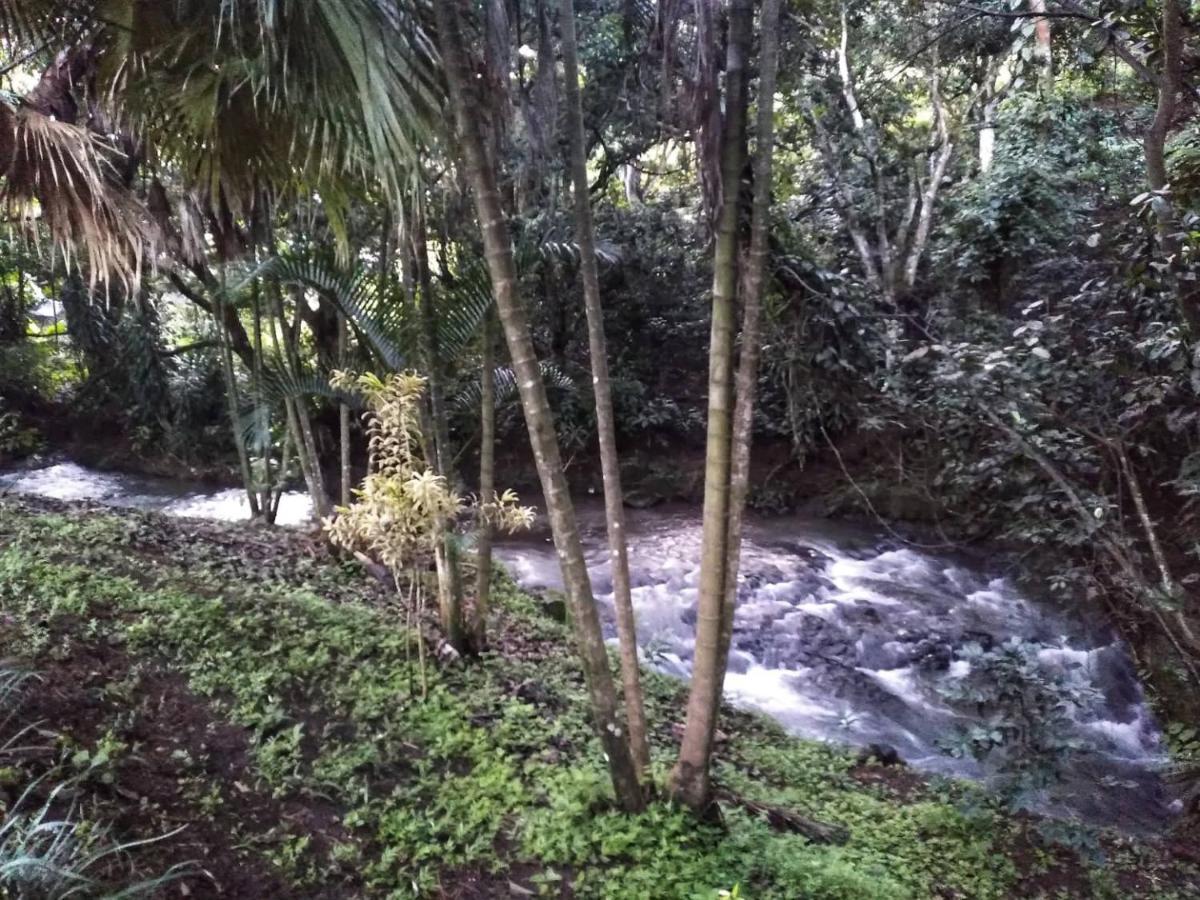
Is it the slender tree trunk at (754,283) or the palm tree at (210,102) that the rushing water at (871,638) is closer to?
the slender tree trunk at (754,283)

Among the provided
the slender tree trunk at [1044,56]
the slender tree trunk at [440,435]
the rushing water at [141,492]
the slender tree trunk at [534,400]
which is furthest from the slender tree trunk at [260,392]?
the slender tree trunk at [1044,56]

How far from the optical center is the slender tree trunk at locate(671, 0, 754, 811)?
9.47 ft

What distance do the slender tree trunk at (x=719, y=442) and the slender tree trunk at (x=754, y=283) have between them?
0.05m

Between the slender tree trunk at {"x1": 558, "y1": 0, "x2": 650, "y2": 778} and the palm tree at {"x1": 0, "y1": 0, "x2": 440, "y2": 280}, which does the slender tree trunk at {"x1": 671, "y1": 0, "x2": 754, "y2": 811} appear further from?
the palm tree at {"x1": 0, "y1": 0, "x2": 440, "y2": 280}

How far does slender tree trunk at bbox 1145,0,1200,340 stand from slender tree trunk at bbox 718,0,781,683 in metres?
1.95

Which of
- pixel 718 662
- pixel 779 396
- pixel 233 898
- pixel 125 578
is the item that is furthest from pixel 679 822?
pixel 779 396

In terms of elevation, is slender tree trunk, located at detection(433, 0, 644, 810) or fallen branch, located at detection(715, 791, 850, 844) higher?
slender tree trunk, located at detection(433, 0, 644, 810)

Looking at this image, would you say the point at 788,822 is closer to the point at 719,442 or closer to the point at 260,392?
the point at 719,442

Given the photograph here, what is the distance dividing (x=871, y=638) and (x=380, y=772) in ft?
16.7

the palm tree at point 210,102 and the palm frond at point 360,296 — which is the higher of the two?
the palm tree at point 210,102

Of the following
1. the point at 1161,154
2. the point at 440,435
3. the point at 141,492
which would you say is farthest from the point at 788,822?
the point at 141,492

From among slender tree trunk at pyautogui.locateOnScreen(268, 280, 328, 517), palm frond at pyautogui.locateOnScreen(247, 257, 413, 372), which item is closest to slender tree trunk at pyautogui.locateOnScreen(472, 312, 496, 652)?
palm frond at pyautogui.locateOnScreen(247, 257, 413, 372)

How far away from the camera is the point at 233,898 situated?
2500 mm

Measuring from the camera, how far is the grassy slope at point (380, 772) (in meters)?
2.81
